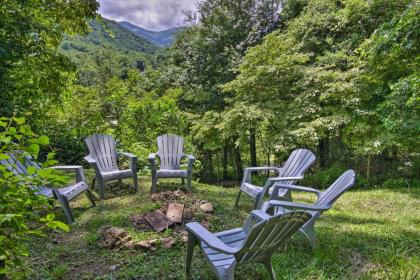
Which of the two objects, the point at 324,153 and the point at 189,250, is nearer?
the point at 189,250

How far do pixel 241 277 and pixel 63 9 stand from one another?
467cm

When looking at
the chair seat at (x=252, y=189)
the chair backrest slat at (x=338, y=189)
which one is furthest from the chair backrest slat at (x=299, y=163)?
the chair backrest slat at (x=338, y=189)

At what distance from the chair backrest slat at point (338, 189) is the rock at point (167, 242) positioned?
147 cm

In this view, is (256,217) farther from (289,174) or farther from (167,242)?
(289,174)

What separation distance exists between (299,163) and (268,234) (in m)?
2.41

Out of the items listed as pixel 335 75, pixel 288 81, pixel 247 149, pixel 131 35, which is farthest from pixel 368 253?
pixel 131 35

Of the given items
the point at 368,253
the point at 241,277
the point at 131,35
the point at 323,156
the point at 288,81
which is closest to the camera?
the point at 241,277

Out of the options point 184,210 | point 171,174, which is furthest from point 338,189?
point 171,174

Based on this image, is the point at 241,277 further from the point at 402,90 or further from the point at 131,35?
the point at 131,35

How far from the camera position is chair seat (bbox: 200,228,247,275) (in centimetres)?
204

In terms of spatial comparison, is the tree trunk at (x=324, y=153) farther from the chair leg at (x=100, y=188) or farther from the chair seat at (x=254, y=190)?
the chair leg at (x=100, y=188)

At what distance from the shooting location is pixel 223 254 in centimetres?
221

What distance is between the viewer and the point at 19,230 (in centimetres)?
105

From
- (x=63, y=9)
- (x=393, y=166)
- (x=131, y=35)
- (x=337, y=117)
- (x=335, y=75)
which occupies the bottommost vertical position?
(x=393, y=166)
